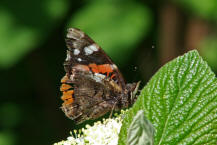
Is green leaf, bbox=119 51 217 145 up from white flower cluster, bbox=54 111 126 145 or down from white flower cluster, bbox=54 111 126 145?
up

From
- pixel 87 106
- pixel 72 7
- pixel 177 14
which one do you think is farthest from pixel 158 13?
pixel 87 106

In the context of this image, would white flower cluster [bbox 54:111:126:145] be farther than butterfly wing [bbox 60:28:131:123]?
No

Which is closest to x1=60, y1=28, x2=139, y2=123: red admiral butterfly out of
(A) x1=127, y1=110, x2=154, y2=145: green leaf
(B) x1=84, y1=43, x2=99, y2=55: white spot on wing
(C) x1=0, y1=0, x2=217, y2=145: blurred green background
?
(B) x1=84, y1=43, x2=99, y2=55: white spot on wing

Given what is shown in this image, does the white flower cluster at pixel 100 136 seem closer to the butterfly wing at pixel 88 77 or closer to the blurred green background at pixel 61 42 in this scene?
the butterfly wing at pixel 88 77

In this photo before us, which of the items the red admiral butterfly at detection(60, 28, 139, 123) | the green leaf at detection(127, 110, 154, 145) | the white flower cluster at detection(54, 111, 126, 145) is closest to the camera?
the green leaf at detection(127, 110, 154, 145)

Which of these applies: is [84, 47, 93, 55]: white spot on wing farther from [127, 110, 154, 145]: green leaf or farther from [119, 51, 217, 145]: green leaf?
[127, 110, 154, 145]: green leaf

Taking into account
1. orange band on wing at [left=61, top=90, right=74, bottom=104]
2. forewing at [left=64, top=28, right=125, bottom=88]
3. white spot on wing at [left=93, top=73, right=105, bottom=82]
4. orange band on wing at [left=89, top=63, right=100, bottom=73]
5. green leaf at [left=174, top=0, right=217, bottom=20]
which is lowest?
orange band on wing at [left=61, top=90, right=74, bottom=104]

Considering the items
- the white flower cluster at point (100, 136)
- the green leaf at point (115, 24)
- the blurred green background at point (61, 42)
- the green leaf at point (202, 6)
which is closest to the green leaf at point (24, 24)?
the blurred green background at point (61, 42)
